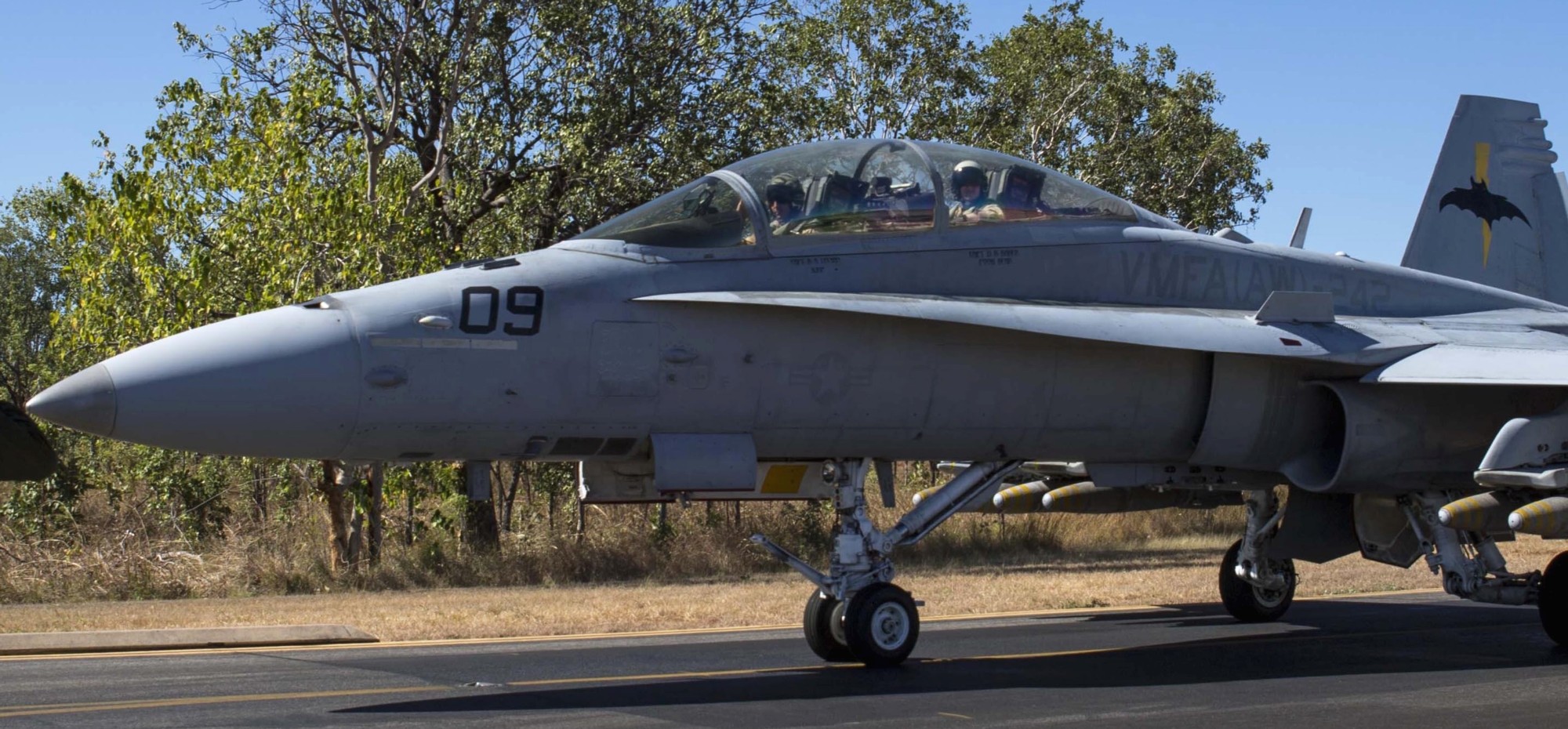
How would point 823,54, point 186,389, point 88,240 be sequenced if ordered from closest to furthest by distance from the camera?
point 186,389 < point 88,240 < point 823,54

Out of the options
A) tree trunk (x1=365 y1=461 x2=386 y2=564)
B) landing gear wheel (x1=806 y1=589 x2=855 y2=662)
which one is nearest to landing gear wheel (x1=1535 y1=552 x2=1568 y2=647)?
landing gear wheel (x1=806 y1=589 x2=855 y2=662)

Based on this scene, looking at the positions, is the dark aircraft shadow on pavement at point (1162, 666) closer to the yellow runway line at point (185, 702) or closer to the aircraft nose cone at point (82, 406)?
the yellow runway line at point (185, 702)

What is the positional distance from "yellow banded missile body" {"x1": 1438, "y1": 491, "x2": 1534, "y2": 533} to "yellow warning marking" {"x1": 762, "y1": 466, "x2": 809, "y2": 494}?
15.0ft

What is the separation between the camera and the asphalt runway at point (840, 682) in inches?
311

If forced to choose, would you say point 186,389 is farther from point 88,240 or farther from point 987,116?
point 987,116

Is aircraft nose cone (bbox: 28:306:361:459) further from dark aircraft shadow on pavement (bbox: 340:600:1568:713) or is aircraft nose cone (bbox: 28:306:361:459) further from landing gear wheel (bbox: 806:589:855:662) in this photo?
landing gear wheel (bbox: 806:589:855:662)

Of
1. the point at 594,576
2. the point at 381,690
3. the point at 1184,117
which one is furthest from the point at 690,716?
the point at 1184,117

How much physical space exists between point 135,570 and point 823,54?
19956mm

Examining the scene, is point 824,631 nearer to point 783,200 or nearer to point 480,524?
point 783,200

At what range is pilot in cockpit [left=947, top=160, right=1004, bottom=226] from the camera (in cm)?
1021

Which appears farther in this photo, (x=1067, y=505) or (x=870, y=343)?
(x=1067, y=505)

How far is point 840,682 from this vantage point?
9219 mm

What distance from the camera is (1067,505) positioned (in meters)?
13.7

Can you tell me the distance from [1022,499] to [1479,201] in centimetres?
545
